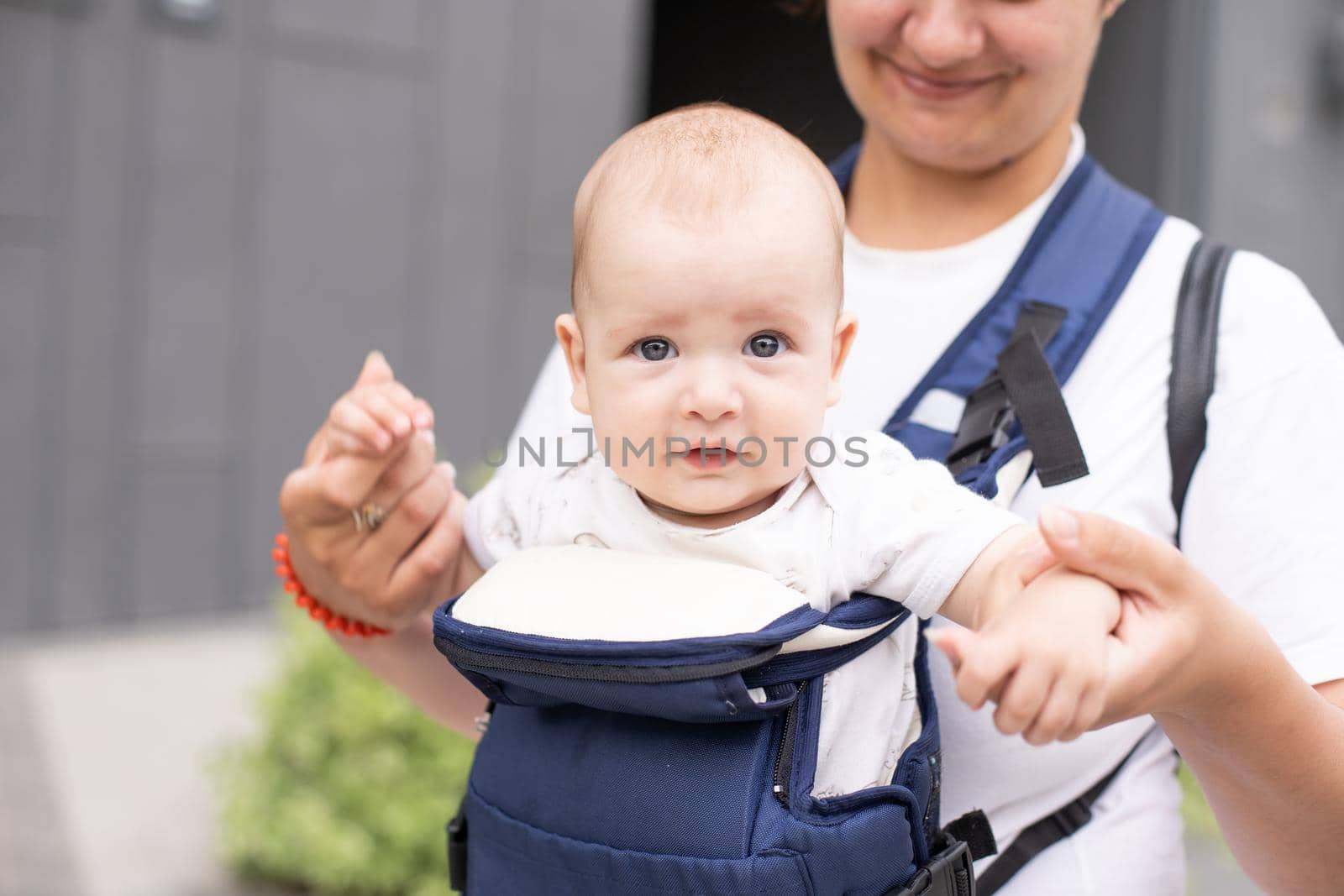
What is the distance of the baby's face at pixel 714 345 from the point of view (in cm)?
120

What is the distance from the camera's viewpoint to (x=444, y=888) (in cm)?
374

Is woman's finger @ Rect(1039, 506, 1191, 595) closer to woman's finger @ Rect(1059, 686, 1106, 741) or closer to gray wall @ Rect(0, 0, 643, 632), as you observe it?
woman's finger @ Rect(1059, 686, 1106, 741)

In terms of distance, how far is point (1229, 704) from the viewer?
1.13m

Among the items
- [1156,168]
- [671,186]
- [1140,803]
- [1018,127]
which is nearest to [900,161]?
[1018,127]

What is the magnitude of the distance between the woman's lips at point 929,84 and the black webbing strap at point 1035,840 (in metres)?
0.78

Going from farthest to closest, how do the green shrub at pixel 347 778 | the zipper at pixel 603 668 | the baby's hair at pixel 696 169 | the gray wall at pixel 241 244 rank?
the gray wall at pixel 241 244 < the green shrub at pixel 347 778 < the baby's hair at pixel 696 169 < the zipper at pixel 603 668

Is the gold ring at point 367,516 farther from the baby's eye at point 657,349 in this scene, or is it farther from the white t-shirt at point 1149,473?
the baby's eye at point 657,349

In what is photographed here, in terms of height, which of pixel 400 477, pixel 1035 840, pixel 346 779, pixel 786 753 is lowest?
pixel 346 779

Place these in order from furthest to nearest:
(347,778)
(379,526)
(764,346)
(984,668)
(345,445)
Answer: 1. (347,778)
2. (379,526)
3. (345,445)
4. (764,346)
5. (984,668)

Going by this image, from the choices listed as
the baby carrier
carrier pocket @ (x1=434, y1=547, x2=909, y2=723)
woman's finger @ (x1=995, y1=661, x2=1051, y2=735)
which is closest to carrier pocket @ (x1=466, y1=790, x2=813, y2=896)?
the baby carrier

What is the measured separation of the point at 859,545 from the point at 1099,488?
0.30m

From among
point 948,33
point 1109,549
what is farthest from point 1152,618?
point 948,33

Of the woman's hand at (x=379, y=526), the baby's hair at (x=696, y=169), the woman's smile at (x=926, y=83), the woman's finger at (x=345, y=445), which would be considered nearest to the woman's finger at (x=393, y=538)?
the woman's hand at (x=379, y=526)

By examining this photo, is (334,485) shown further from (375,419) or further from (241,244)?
(241,244)
